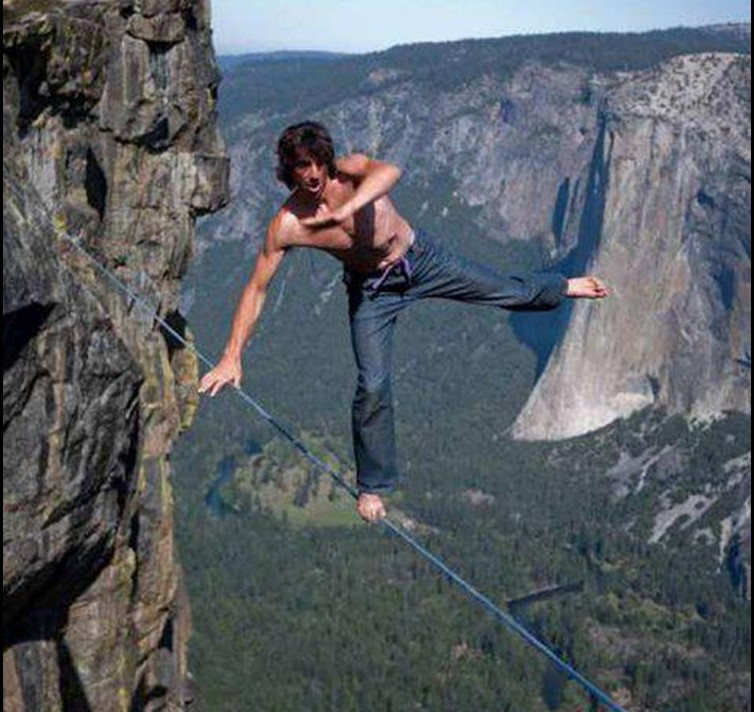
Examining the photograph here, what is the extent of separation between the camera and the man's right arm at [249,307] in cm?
1013

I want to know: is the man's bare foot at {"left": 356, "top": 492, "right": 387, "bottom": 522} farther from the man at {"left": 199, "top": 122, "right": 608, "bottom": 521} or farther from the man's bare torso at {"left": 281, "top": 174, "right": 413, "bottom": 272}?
the man's bare torso at {"left": 281, "top": 174, "right": 413, "bottom": 272}

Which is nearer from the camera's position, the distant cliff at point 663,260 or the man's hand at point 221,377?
the man's hand at point 221,377

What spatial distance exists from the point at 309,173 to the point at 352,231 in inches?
30.2

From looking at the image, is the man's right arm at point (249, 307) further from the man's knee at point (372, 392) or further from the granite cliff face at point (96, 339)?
the granite cliff face at point (96, 339)

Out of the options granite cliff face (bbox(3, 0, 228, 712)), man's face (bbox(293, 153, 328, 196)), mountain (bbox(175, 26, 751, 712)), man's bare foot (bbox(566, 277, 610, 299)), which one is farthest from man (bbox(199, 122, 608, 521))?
Answer: mountain (bbox(175, 26, 751, 712))

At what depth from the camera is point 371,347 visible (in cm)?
1042

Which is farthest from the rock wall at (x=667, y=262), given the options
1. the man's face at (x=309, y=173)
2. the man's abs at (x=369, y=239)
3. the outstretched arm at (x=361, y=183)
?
the man's face at (x=309, y=173)

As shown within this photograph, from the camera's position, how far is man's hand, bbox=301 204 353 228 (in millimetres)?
9711

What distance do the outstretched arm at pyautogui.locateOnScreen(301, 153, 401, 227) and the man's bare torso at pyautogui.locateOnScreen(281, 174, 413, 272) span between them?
7 cm

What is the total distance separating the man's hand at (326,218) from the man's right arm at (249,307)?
0.70 feet

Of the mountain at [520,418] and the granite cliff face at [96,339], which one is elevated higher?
the granite cliff face at [96,339]

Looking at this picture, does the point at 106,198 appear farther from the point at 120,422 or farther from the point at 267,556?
the point at 267,556

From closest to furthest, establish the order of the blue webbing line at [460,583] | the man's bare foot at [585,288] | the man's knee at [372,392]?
1. the blue webbing line at [460,583]
2. the man's knee at [372,392]
3. the man's bare foot at [585,288]

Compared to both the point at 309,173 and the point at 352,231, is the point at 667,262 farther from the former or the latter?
the point at 309,173
